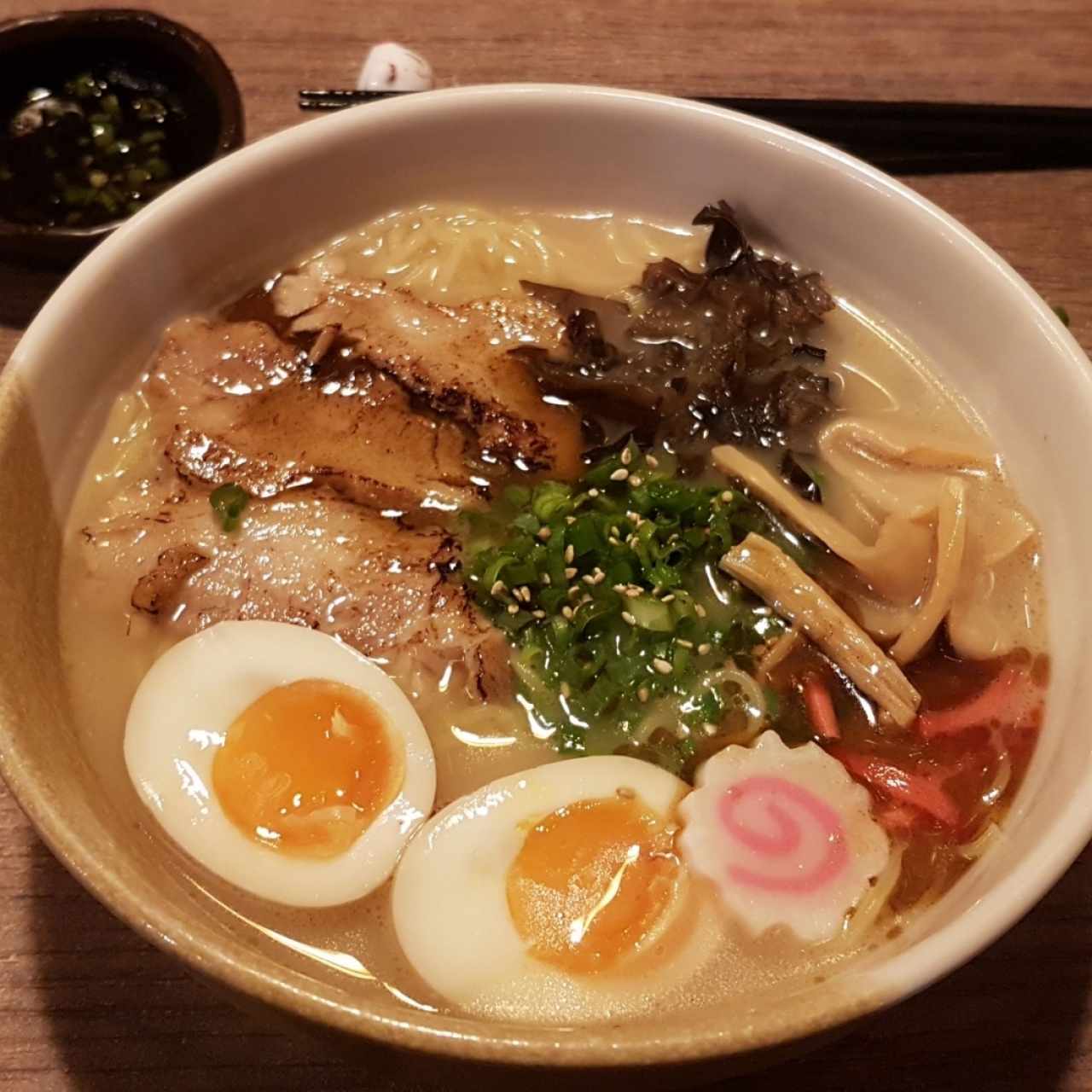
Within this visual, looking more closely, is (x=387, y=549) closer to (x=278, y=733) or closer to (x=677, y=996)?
(x=278, y=733)

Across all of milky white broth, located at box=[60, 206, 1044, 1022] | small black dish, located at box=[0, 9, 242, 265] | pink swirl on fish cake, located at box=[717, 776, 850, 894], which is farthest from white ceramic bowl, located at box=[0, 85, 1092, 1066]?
small black dish, located at box=[0, 9, 242, 265]

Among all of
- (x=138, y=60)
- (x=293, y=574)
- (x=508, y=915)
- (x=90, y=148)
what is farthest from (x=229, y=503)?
(x=138, y=60)

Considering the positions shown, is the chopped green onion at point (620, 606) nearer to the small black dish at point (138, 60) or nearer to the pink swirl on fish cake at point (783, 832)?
the pink swirl on fish cake at point (783, 832)

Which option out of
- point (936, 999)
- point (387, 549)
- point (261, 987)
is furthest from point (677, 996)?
point (387, 549)

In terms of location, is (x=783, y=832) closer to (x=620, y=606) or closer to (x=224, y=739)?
(x=620, y=606)

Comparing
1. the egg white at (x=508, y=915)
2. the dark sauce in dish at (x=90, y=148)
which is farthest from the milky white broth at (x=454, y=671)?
the dark sauce in dish at (x=90, y=148)
